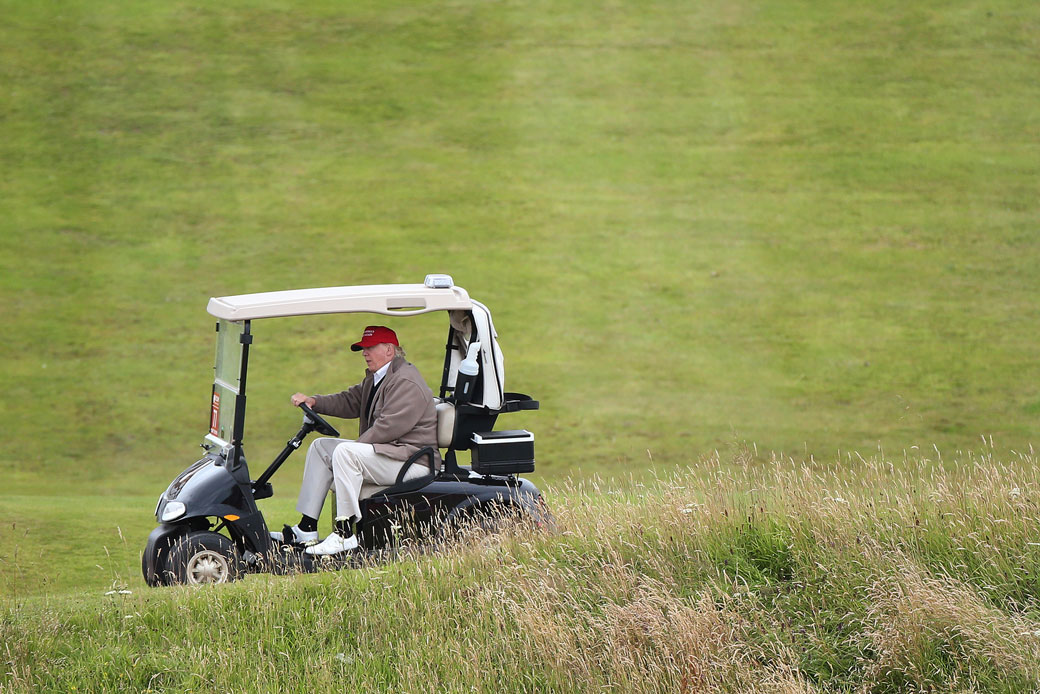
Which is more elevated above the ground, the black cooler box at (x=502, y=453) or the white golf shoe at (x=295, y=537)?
the black cooler box at (x=502, y=453)

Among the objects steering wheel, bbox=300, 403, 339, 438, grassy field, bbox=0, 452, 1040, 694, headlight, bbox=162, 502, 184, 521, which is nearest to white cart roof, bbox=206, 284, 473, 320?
steering wheel, bbox=300, 403, 339, 438

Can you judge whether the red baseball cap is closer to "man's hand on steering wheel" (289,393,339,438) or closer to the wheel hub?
"man's hand on steering wheel" (289,393,339,438)

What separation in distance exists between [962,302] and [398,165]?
1020 cm

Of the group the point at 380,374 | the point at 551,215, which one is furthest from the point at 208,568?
the point at 551,215

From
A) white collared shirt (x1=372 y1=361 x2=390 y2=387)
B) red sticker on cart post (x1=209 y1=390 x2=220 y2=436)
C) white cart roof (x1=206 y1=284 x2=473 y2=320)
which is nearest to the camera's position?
white cart roof (x1=206 y1=284 x2=473 y2=320)

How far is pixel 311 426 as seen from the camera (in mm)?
7223

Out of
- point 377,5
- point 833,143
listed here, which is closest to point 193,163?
point 377,5

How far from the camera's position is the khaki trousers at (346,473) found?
7023 millimetres

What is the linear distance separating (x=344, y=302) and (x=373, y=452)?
0.98 m

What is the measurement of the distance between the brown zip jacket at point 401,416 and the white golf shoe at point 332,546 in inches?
23.4

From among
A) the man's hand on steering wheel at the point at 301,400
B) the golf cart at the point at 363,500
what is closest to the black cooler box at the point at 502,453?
the golf cart at the point at 363,500

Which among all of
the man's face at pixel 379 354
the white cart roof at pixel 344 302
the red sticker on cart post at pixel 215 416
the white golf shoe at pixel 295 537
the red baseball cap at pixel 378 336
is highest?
the white cart roof at pixel 344 302

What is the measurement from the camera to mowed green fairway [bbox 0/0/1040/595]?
15000 millimetres

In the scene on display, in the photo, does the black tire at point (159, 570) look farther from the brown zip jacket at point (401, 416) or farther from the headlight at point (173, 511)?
the brown zip jacket at point (401, 416)
